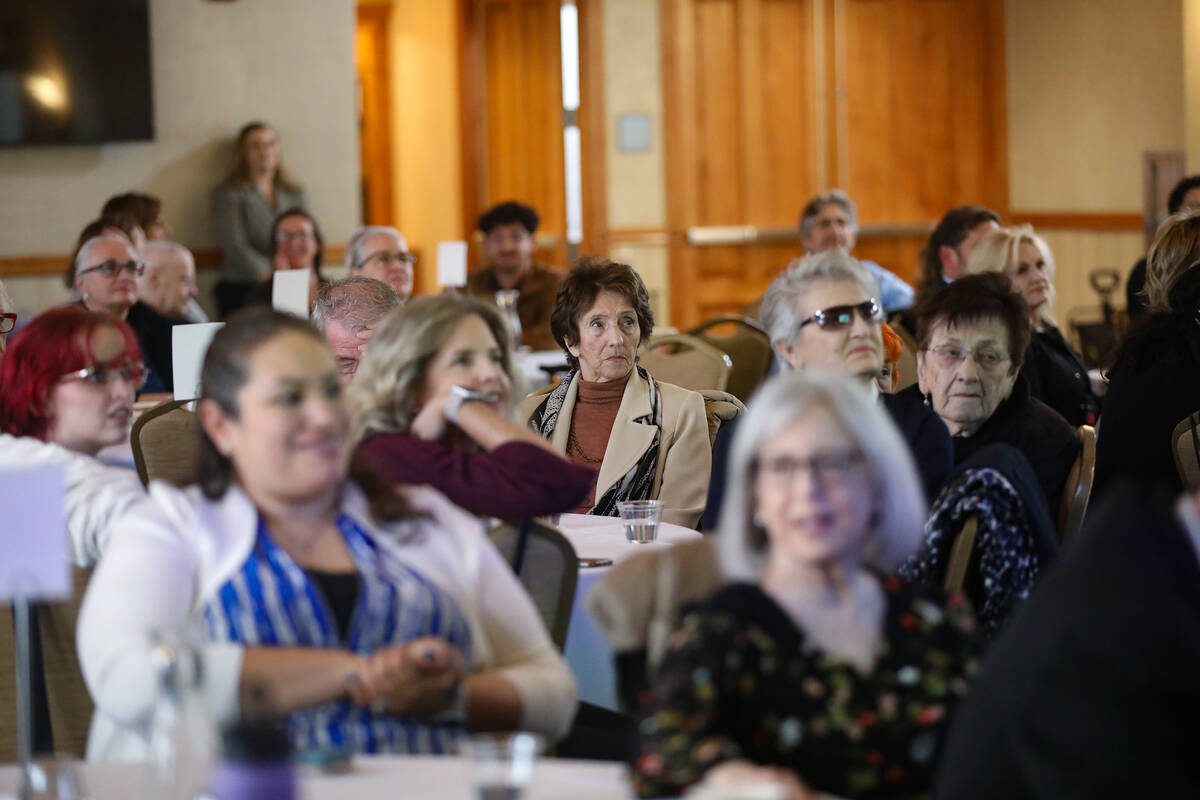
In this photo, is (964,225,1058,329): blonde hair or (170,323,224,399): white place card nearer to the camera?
(170,323,224,399): white place card

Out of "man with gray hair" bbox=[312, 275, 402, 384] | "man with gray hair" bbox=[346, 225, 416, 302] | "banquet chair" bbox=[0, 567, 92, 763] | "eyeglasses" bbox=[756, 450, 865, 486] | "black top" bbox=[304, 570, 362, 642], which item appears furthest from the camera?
"man with gray hair" bbox=[346, 225, 416, 302]

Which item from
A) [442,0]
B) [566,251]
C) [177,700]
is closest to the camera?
[177,700]

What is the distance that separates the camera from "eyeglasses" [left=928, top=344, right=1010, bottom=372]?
132 inches

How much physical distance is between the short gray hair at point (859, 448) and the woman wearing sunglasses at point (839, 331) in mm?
1240

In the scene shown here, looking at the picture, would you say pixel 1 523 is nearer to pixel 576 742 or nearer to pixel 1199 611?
pixel 576 742

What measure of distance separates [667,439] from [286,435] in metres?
1.99

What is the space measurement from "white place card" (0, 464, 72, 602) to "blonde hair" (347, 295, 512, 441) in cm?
81

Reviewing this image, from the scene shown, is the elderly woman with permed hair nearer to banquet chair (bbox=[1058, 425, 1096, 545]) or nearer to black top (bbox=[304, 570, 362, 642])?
banquet chair (bbox=[1058, 425, 1096, 545])

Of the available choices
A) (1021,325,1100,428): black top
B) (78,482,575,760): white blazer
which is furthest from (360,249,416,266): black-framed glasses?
(78,482,575,760): white blazer

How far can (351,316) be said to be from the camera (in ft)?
12.8

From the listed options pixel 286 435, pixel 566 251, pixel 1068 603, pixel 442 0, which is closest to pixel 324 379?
pixel 286 435

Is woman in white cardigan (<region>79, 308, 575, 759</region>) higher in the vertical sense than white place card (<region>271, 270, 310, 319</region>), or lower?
lower

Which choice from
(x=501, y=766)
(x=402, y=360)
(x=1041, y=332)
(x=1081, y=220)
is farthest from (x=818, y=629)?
(x=1081, y=220)

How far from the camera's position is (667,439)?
3840 mm
